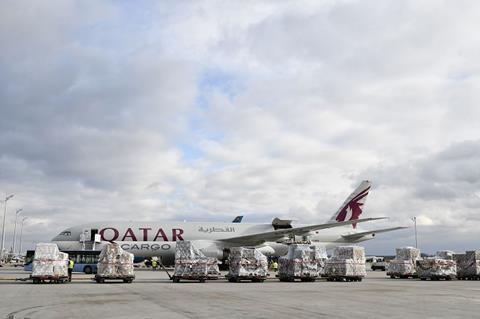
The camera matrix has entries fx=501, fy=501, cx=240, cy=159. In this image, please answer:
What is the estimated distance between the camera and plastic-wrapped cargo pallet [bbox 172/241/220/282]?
33344 mm

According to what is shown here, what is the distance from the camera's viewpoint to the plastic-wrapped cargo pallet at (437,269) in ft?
119

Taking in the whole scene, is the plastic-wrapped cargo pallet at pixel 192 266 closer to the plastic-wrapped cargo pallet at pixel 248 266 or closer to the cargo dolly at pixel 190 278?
the cargo dolly at pixel 190 278

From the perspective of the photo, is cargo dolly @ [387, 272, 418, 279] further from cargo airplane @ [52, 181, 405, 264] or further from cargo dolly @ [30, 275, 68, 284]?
cargo dolly @ [30, 275, 68, 284]

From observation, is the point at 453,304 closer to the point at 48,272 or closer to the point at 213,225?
the point at 48,272

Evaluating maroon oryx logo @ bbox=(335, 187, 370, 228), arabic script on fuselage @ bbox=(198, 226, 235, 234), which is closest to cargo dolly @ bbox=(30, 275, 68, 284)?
arabic script on fuselage @ bbox=(198, 226, 235, 234)

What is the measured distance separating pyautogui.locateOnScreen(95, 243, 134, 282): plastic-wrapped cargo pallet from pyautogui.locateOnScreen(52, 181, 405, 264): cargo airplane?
19201 millimetres

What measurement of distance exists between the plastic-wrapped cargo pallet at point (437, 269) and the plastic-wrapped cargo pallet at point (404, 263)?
6.07 feet

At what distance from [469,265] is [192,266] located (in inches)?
841

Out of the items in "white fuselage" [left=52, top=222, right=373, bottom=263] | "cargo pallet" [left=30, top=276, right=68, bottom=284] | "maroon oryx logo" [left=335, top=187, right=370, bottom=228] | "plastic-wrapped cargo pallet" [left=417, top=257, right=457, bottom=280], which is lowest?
"cargo pallet" [left=30, top=276, right=68, bottom=284]

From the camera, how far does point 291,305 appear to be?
54.6 ft

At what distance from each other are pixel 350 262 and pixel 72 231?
33444 millimetres

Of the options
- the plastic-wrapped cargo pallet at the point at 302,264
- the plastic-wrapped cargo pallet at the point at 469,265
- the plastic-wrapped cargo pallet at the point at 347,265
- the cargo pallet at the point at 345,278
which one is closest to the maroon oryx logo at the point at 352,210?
the plastic-wrapped cargo pallet at the point at 469,265

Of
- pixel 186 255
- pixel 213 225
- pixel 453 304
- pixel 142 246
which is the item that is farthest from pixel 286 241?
pixel 453 304

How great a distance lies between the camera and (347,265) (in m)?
34.6
